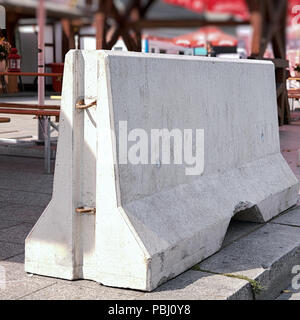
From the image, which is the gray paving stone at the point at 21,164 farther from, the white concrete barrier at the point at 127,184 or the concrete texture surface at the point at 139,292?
the white concrete barrier at the point at 127,184

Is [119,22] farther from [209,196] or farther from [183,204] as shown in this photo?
[209,196]

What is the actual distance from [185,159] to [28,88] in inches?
976

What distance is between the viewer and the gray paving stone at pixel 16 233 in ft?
12.4

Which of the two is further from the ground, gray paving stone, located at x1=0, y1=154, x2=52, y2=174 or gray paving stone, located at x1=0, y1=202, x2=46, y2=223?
gray paving stone, located at x1=0, y1=154, x2=52, y2=174

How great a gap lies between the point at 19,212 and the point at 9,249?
116cm

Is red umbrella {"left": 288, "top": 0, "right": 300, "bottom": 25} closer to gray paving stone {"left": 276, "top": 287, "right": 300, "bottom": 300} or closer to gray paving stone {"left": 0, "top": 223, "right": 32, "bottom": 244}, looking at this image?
gray paving stone {"left": 276, "top": 287, "right": 300, "bottom": 300}

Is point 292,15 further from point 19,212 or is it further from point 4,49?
point 4,49

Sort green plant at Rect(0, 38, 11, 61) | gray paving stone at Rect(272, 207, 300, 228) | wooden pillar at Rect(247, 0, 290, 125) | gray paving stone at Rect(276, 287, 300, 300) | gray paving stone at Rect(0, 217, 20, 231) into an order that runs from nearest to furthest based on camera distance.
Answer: wooden pillar at Rect(247, 0, 290, 125), gray paving stone at Rect(276, 287, 300, 300), gray paving stone at Rect(0, 217, 20, 231), gray paving stone at Rect(272, 207, 300, 228), green plant at Rect(0, 38, 11, 61)

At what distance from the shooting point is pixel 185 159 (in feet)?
11.7

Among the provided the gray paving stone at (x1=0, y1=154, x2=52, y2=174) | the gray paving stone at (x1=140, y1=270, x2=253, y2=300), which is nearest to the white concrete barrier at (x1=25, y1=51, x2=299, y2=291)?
the gray paving stone at (x1=140, y1=270, x2=253, y2=300)

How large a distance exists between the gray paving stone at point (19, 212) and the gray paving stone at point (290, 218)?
1.91 meters

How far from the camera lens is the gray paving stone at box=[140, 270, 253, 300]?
268 centimetres

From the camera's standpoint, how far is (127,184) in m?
2.91

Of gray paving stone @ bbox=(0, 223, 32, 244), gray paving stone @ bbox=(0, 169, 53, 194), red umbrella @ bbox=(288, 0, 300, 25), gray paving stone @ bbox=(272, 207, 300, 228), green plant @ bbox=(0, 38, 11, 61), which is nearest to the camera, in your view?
red umbrella @ bbox=(288, 0, 300, 25)
